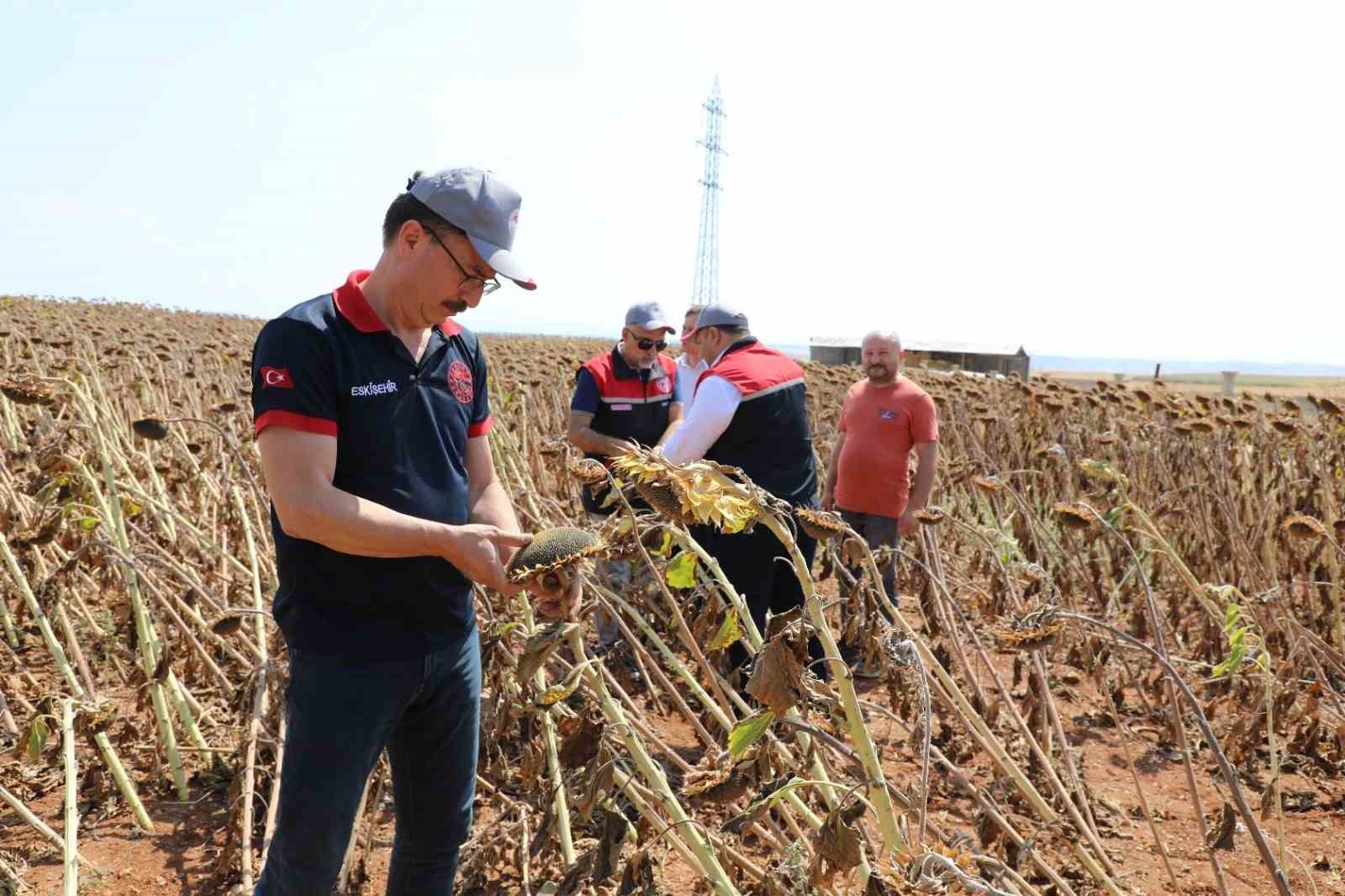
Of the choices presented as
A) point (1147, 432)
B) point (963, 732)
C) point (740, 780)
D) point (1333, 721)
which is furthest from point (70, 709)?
point (1147, 432)

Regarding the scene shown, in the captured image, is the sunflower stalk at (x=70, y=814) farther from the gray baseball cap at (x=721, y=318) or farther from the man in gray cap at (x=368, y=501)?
the gray baseball cap at (x=721, y=318)

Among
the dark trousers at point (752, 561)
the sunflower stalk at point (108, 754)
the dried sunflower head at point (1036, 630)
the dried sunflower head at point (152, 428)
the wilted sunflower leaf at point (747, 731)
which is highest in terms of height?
the dried sunflower head at point (152, 428)

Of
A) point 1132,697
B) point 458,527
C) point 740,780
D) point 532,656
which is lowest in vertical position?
point 1132,697

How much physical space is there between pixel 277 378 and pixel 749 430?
2.64 meters

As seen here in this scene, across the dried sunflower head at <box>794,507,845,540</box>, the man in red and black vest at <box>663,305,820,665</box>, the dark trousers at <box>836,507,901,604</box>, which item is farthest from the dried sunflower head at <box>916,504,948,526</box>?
the dark trousers at <box>836,507,901,604</box>

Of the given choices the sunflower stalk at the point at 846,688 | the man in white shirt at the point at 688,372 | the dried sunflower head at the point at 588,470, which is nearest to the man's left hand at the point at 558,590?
the dried sunflower head at the point at 588,470

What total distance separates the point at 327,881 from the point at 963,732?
9.87 ft

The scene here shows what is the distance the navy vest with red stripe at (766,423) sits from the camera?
436cm

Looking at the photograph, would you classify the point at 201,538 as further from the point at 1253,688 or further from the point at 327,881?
the point at 1253,688

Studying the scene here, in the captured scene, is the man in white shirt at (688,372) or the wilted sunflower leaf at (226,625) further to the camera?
the man in white shirt at (688,372)

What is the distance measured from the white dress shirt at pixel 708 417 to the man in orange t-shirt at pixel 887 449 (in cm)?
134

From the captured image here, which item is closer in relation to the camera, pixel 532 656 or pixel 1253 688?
pixel 532 656

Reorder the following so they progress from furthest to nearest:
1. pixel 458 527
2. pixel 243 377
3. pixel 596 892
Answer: pixel 243 377 → pixel 596 892 → pixel 458 527

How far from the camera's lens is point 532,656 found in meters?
1.72
